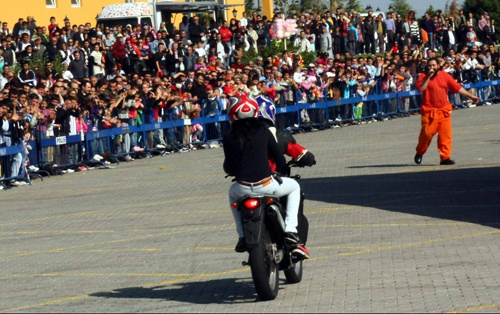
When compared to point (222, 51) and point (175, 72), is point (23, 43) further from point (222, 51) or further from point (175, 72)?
point (222, 51)

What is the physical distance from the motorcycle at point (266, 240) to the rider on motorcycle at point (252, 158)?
0.07 metres

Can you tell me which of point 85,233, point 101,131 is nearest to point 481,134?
point 101,131

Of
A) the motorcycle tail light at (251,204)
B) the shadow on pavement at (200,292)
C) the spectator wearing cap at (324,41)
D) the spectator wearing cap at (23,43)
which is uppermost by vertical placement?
the spectator wearing cap at (23,43)

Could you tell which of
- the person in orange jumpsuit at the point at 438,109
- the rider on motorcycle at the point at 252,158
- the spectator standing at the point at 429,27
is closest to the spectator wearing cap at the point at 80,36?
the person in orange jumpsuit at the point at 438,109

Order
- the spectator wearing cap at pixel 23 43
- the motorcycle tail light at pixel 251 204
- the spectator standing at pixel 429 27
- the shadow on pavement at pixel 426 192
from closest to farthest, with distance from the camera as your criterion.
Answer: the motorcycle tail light at pixel 251 204, the shadow on pavement at pixel 426 192, the spectator wearing cap at pixel 23 43, the spectator standing at pixel 429 27

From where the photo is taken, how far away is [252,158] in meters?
9.16

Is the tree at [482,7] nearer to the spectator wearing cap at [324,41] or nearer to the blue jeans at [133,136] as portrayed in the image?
the spectator wearing cap at [324,41]

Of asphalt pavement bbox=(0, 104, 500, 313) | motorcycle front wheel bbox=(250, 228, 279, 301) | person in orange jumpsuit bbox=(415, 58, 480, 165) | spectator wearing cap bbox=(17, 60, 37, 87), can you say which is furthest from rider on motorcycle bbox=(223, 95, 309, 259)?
spectator wearing cap bbox=(17, 60, 37, 87)

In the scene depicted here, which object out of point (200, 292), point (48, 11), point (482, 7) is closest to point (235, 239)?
point (200, 292)

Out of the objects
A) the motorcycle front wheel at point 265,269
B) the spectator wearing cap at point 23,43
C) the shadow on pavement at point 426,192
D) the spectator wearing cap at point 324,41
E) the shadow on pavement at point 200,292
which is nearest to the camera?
the motorcycle front wheel at point 265,269

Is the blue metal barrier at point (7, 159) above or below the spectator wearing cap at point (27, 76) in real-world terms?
below

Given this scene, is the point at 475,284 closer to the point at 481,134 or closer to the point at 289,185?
the point at 289,185

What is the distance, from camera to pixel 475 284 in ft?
30.7

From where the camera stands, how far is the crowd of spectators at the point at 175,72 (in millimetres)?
23688
